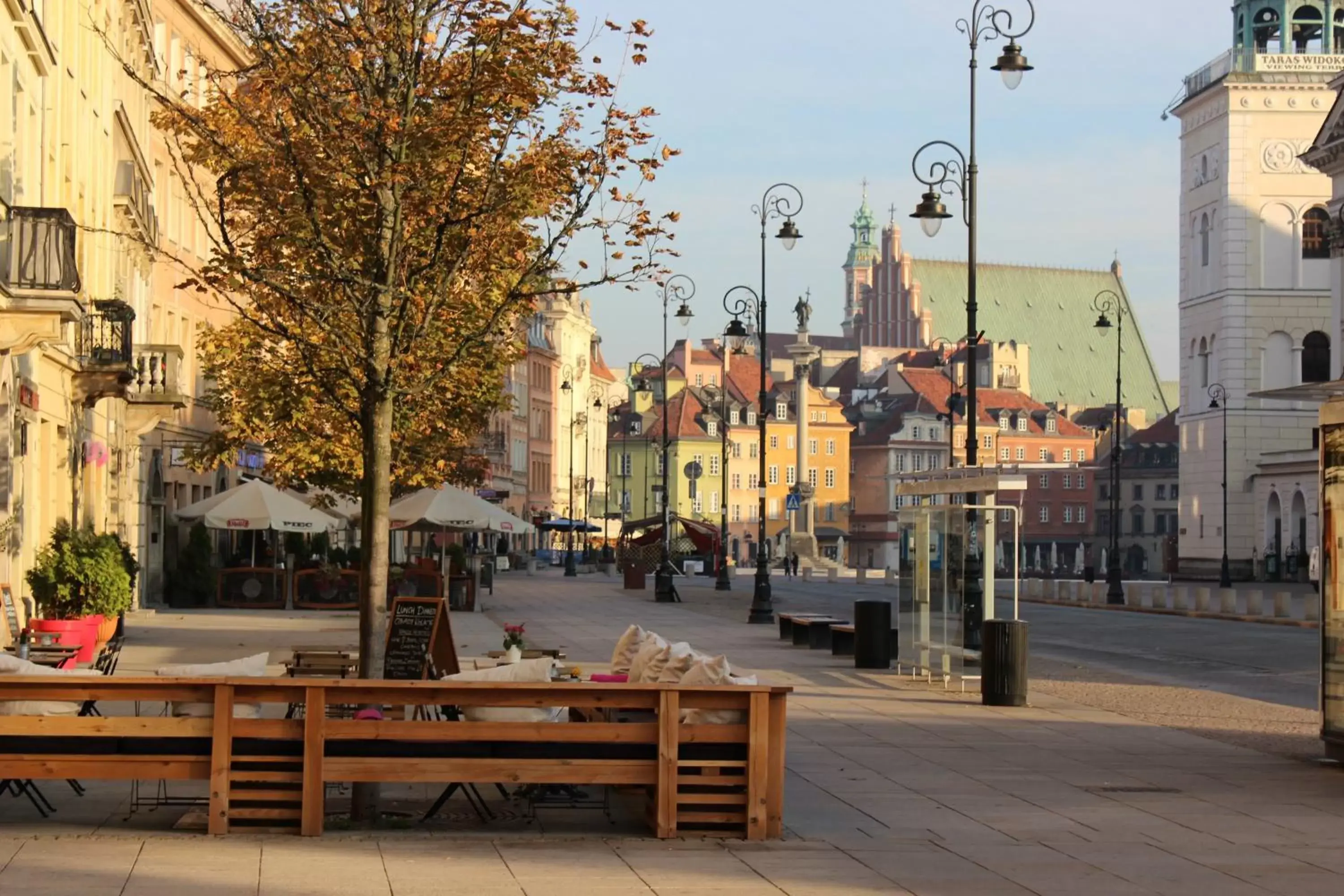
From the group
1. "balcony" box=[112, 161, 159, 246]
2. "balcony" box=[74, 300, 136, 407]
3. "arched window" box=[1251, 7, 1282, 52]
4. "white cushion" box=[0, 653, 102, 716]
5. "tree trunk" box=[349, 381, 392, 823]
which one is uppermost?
"arched window" box=[1251, 7, 1282, 52]

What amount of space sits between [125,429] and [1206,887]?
3093 cm

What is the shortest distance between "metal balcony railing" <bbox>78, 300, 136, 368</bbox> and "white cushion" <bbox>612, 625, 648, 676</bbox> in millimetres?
14935

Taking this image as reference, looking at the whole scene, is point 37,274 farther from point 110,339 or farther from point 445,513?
point 445,513

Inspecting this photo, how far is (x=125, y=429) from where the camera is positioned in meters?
38.7

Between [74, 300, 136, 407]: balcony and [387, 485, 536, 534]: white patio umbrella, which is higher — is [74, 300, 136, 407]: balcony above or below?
above

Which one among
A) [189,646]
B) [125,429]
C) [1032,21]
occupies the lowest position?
[189,646]

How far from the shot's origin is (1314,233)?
97.1 m

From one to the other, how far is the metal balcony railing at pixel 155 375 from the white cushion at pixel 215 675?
25065 mm

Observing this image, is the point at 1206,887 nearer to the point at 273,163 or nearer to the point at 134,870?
the point at 134,870

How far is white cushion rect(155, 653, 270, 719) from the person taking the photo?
11875mm

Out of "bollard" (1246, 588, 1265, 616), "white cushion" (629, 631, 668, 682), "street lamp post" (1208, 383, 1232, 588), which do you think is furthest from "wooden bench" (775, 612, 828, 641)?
"street lamp post" (1208, 383, 1232, 588)

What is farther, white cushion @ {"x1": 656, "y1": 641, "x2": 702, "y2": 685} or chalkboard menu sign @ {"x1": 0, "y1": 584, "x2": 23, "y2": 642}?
chalkboard menu sign @ {"x1": 0, "y1": 584, "x2": 23, "y2": 642}

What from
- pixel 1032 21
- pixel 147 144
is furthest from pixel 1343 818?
pixel 147 144

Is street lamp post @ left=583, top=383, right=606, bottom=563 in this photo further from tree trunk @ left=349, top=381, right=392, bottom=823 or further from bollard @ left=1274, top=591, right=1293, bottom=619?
tree trunk @ left=349, top=381, right=392, bottom=823
